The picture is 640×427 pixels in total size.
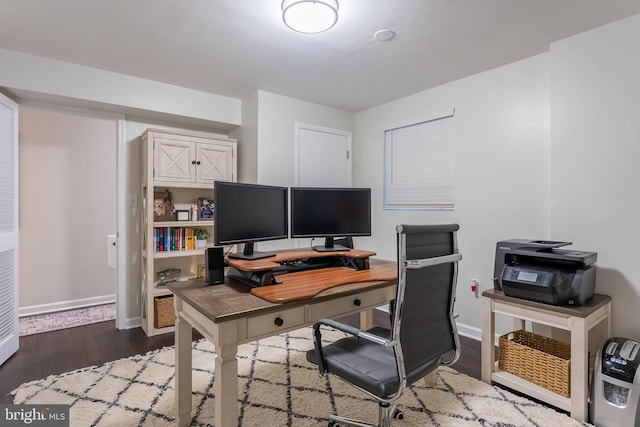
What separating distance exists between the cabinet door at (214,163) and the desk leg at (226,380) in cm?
230

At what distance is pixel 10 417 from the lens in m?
1.89

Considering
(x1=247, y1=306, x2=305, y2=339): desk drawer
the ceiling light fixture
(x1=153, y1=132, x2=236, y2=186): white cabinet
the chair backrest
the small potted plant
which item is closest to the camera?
the chair backrest

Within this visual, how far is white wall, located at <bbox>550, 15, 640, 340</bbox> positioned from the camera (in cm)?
212

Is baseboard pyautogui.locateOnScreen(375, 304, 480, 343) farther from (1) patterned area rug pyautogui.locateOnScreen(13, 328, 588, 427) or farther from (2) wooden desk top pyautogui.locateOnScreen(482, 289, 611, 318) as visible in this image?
(2) wooden desk top pyautogui.locateOnScreen(482, 289, 611, 318)

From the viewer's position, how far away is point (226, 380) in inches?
56.2

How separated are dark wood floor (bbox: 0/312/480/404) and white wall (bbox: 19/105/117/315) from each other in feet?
2.89

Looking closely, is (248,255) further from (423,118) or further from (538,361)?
(423,118)

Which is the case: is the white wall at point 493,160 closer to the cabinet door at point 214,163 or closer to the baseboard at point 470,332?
the baseboard at point 470,332

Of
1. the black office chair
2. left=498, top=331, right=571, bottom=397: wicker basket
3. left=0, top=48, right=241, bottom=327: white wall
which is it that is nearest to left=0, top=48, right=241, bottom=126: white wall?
left=0, top=48, right=241, bottom=327: white wall

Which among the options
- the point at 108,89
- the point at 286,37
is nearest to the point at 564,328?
the point at 286,37

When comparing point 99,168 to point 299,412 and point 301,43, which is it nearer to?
point 301,43

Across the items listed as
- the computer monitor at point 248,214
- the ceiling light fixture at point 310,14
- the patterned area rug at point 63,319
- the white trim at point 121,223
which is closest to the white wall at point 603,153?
the ceiling light fixture at point 310,14

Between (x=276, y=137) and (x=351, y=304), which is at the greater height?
(x=276, y=137)

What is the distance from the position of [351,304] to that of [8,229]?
281 centimetres
